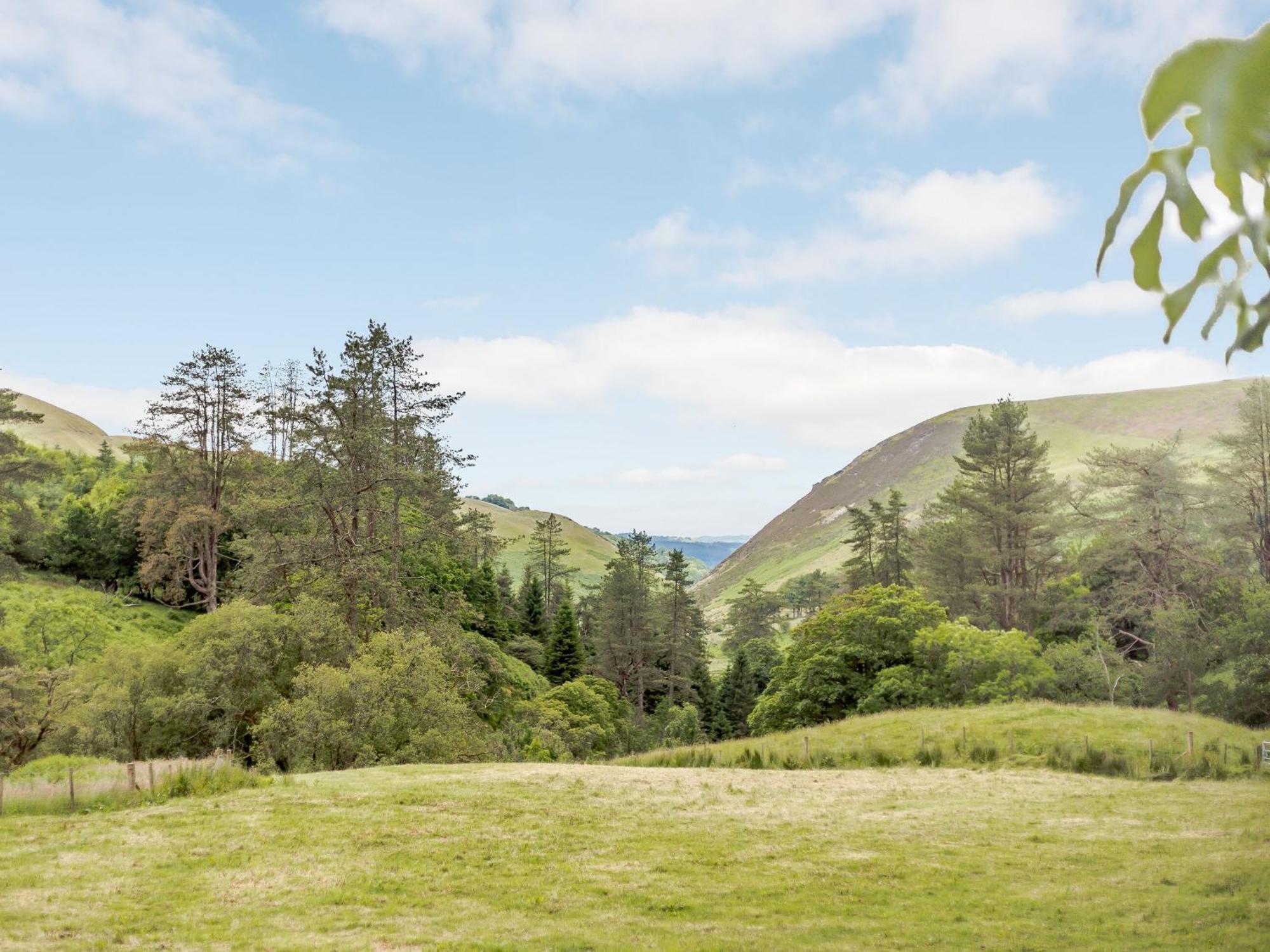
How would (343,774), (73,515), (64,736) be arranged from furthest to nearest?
(73,515) < (64,736) < (343,774)

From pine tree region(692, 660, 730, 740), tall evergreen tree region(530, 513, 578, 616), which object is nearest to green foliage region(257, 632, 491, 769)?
pine tree region(692, 660, 730, 740)

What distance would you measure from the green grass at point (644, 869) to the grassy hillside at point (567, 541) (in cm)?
11143

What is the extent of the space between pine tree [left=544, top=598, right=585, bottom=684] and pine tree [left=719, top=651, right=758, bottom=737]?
38.7 ft

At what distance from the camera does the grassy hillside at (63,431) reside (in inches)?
3322

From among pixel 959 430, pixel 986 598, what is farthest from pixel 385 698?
pixel 959 430

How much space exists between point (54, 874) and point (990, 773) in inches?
678


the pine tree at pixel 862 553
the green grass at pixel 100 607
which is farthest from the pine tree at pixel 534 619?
the pine tree at pixel 862 553

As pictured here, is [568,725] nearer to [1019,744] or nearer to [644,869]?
[1019,744]

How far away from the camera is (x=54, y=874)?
9.62 m

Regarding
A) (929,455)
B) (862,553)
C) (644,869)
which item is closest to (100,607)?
(644,869)

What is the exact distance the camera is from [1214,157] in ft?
2.79

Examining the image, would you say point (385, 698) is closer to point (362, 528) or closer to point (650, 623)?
point (362, 528)

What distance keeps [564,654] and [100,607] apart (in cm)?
2378

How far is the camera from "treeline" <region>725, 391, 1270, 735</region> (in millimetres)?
29156
